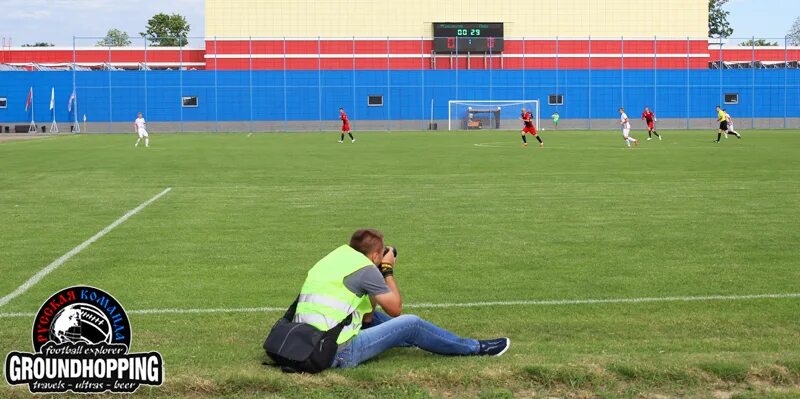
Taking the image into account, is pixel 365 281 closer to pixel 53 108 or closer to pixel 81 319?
pixel 81 319

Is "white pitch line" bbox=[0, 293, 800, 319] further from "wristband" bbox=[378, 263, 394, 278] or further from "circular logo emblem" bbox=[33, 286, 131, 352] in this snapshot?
"circular logo emblem" bbox=[33, 286, 131, 352]

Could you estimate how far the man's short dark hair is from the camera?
8320 mm

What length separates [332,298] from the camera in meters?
8.04

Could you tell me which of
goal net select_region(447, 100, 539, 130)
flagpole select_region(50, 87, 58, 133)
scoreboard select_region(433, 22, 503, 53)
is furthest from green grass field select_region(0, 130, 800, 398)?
scoreboard select_region(433, 22, 503, 53)

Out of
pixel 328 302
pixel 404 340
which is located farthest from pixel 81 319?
pixel 404 340

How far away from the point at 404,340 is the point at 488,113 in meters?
72.7

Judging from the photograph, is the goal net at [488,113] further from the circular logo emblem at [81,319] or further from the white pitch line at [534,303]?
the circular logo emblem at [81,319]

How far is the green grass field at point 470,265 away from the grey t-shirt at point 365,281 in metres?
0.58

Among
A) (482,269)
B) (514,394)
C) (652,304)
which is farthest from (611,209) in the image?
(514,394)

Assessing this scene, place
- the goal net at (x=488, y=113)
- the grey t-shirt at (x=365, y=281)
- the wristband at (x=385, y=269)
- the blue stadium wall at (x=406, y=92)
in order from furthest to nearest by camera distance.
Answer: the goal net at (x=488, y=113) → the blue stadium wall at (x=406, y=92) → the wristband at (x=385, y=269) → the grey t-shirt at (x=365, y=281)

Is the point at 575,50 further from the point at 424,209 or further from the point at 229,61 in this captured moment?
the point at 424,209

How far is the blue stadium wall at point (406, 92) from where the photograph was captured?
257 feet

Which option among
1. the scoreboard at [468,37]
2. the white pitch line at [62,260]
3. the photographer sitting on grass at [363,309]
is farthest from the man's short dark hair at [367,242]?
the scoreboard at [468,37]

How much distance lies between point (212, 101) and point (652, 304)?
70869mm
